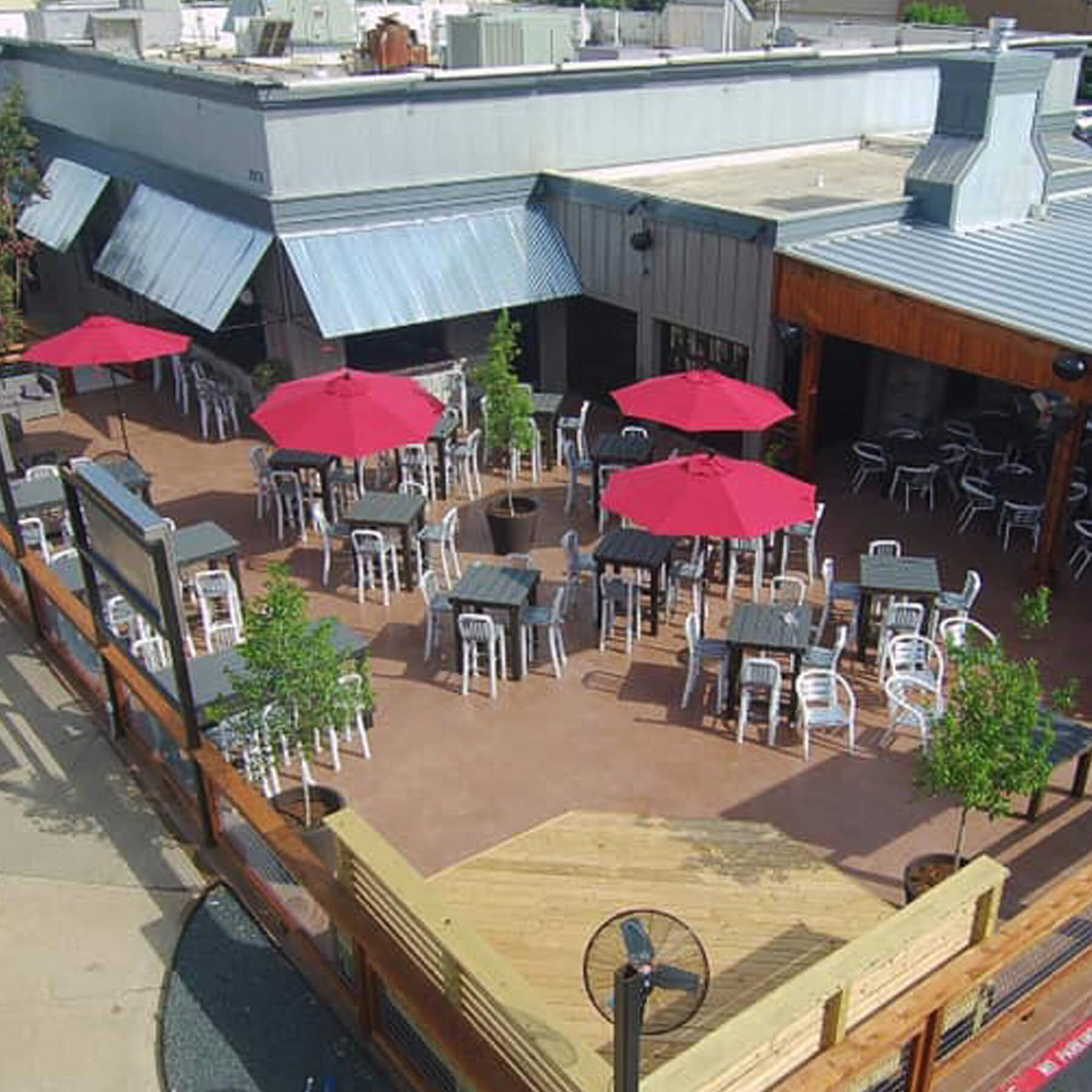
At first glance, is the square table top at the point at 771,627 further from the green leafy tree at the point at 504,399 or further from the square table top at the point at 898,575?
the green leafy tree at the point at 504,399

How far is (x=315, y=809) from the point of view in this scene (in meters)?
8.60

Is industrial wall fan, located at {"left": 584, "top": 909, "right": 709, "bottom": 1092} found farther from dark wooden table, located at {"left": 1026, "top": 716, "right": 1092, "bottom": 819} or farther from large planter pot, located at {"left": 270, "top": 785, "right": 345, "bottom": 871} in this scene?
dark wooden table, located at {"left": 1026, "top": 716, "right": 1092, "bottom": 819}

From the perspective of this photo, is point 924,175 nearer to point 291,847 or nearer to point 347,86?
point 347,86

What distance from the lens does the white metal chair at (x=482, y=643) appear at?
10.8 meters

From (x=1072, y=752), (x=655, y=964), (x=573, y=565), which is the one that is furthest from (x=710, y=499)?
(x=655, y=964)

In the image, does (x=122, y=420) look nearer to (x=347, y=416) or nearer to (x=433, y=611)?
(x=347, y=416)

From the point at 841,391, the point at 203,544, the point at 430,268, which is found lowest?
the point at 203,544

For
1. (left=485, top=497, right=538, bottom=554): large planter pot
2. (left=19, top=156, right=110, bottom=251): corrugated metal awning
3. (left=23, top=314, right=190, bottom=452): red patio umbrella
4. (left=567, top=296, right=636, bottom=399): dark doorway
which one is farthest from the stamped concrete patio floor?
(left=19, top=156, right=110, bottom=251): corrugated metal awning

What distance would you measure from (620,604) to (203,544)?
4535 mm

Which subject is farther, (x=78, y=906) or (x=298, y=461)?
(x=298, y=461)

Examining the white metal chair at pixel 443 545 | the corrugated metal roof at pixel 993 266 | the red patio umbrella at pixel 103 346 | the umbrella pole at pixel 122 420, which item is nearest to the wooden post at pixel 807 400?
Answer: the corrugated metal roof at pixel 993 266

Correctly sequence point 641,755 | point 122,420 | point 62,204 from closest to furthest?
point 641,755, point 122,420, point 62,204

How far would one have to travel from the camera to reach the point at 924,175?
50.6 ft

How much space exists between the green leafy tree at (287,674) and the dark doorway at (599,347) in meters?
10.9
